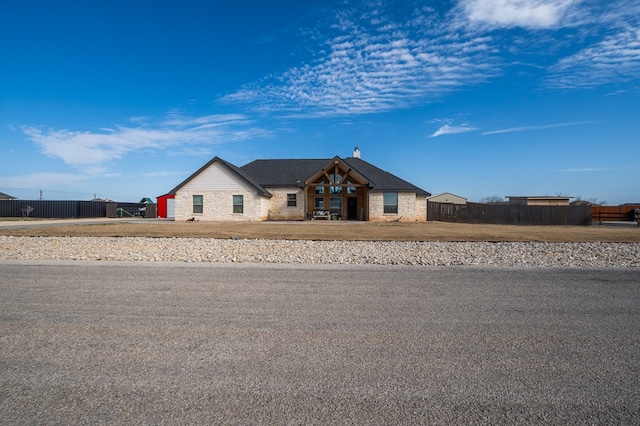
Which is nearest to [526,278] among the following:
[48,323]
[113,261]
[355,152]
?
[48,323]

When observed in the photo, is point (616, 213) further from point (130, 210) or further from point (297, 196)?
point (130, 210)

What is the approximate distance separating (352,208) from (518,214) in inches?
548

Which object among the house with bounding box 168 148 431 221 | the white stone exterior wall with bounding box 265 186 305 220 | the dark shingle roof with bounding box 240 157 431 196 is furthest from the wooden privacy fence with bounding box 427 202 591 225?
the white stone exterior wall with bounding box 265 186 305 220

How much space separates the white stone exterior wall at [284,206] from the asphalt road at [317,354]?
2522cm

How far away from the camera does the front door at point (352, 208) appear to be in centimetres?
3316

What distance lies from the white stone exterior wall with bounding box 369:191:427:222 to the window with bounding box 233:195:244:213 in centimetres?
1071

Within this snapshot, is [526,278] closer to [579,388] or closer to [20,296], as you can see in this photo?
[579,388]

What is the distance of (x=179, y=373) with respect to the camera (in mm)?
3195

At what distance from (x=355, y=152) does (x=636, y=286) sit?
32516 mm

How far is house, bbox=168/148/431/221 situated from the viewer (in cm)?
3027

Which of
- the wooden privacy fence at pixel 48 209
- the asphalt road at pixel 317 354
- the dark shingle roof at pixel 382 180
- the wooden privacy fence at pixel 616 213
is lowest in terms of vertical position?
the asphalt road at pixel 317 354

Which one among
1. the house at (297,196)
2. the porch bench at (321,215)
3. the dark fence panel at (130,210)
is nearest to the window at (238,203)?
the house at (297,196)

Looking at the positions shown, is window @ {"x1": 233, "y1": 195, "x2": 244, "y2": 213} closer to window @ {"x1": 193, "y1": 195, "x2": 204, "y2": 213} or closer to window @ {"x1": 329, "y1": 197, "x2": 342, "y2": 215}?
window @ {"x1": 193, "y1": 195, "x2": 204, "y2": 213}

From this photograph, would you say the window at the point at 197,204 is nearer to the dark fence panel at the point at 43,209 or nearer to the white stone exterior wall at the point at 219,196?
the white stone exterior wall at the point at 219,196
